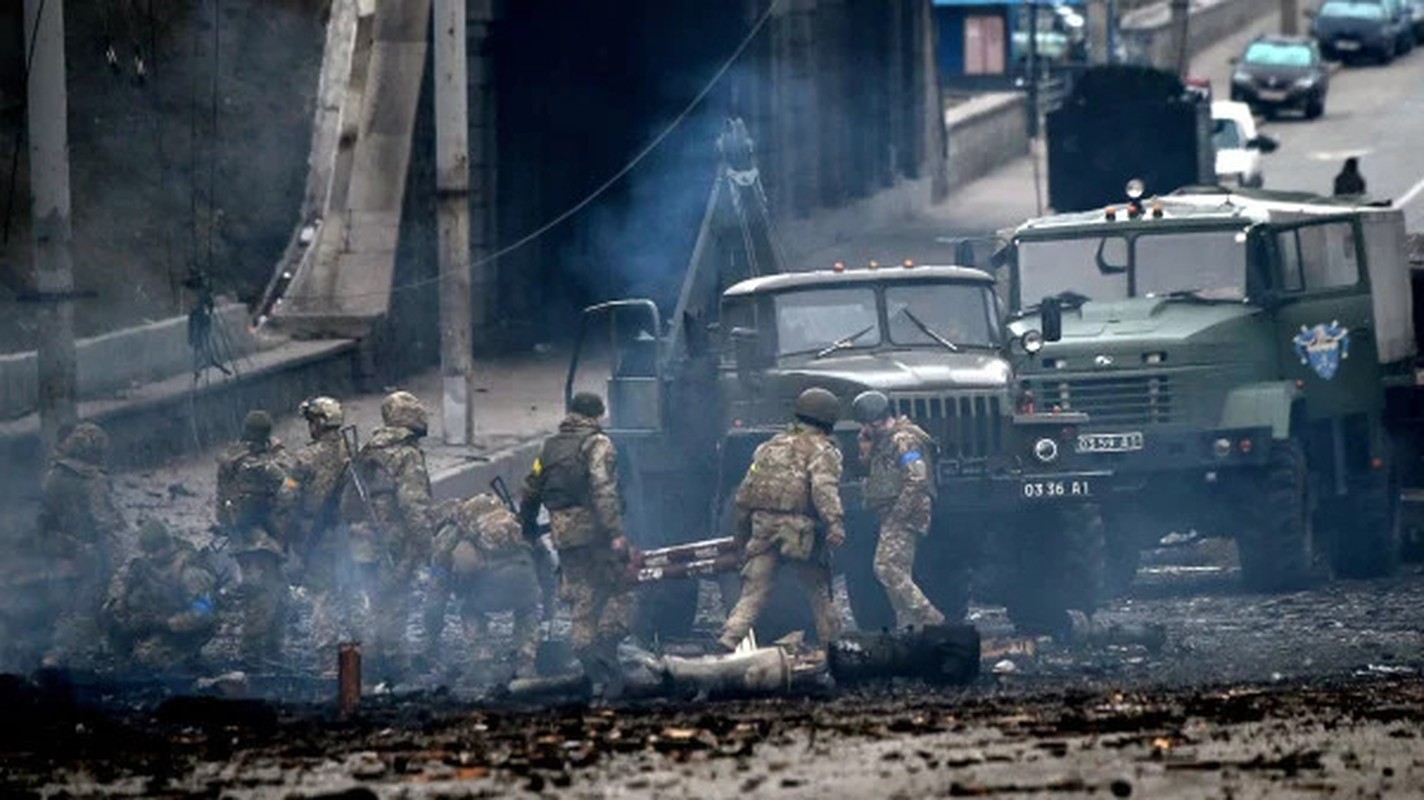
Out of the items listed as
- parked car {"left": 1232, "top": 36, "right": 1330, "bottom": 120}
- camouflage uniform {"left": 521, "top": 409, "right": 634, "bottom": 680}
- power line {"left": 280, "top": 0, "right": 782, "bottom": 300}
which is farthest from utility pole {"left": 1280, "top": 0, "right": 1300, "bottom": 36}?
camouflage uniform {"left": 521, "top": 409, "right": 634, "bottom": 680}

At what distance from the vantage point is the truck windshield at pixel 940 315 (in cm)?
1981

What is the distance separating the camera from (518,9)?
3672cm

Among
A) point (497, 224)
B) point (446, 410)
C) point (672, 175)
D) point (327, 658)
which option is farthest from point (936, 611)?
point (672, 175)

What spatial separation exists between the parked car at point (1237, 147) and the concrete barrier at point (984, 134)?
6708mm

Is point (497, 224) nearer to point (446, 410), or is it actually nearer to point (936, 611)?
point (446, 410)

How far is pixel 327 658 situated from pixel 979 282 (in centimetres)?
481

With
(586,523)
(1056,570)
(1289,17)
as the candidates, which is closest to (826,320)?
(1056,570)

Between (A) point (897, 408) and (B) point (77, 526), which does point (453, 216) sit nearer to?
(B) point (77, 526)

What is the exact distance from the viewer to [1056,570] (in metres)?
19.4

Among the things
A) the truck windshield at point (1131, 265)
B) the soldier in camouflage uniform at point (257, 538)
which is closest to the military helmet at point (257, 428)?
the soldier in camouflage uniform at point (257, 538)

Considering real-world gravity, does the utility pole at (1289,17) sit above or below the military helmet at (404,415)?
above

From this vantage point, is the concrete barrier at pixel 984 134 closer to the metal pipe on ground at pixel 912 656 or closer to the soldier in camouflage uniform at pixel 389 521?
the soldier in camouflage uniform at pixel 389 521

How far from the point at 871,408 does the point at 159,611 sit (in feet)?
13.8

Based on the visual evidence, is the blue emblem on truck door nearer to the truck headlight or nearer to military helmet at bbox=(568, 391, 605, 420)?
the truck headlight
